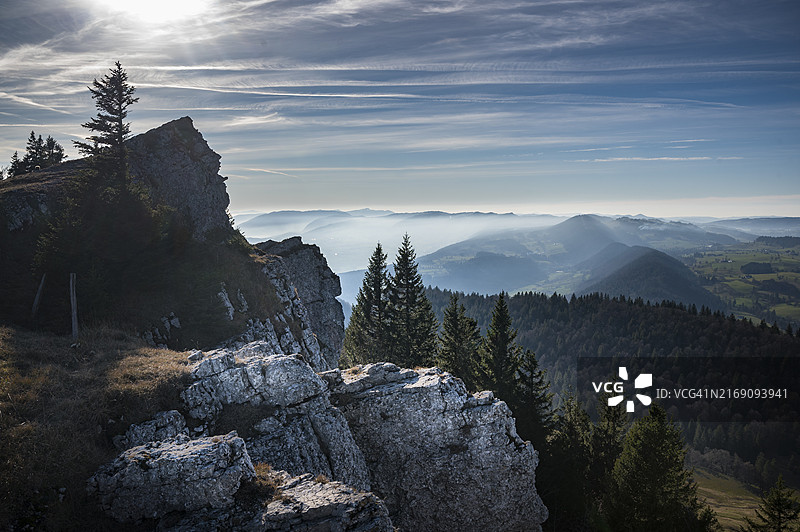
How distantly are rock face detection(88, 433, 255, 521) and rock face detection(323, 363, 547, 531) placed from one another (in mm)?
8961

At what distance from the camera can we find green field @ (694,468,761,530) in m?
87.9

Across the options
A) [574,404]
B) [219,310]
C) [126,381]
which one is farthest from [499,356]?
[126,381]

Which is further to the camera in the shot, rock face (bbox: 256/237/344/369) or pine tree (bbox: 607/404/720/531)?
rock face (bbox: 256/237/344/369)

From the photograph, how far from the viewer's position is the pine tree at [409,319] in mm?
43312

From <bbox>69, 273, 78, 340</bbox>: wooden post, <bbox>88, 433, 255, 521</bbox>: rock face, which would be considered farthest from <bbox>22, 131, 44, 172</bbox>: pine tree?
<bbox>88, 433, 255, 521</bbox>: rock face

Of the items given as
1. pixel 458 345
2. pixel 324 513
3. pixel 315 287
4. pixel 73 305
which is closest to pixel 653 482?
pixel 458 345

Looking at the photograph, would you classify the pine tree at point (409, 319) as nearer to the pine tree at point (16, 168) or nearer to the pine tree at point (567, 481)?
the pine tree at point (567, 481)

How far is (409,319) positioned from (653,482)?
25180 mm

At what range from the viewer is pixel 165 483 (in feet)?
39.7

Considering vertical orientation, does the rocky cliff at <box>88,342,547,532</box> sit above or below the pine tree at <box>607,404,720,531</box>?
above

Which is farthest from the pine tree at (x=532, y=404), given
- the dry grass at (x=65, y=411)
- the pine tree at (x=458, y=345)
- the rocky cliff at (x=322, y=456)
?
the dry grass at (x=65, y=411)

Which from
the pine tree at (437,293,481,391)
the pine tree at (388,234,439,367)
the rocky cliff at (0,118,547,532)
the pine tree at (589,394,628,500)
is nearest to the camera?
the rocky cliff at (0,118,547,532)

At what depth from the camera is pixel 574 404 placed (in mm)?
40750

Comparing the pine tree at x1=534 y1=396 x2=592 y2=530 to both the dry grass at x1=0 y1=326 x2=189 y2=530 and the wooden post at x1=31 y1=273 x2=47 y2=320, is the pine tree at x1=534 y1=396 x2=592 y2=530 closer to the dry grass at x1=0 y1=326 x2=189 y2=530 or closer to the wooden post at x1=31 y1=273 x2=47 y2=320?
the dry grass at x1=0 y1=326 x2=189 y2=530
